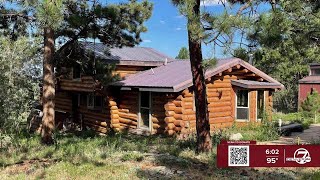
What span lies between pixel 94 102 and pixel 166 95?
6.52m

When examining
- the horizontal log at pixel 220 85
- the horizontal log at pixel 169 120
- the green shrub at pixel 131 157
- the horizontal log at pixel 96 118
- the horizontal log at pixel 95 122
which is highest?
the horizontal log at pixel 220 85

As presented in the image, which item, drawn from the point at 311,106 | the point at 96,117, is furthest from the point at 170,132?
the point at 311,106

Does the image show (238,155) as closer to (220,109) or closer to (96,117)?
(220,109)

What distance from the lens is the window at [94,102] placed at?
22.6 metres

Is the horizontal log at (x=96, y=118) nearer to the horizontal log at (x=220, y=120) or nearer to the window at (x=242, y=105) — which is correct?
the horizontal log at (x=220, y=120)

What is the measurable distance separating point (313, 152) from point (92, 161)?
5429 millimetres

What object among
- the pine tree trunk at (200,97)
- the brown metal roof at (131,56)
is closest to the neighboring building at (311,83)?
the brown metal roof at (131,56)

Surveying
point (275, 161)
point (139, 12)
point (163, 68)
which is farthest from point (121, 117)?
point (275, 161)

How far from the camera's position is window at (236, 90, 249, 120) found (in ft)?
66.9

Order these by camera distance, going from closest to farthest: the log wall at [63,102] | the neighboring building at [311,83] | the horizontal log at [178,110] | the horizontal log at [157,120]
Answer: the horizontal log at [178,110] → the horizontal log at [157,120] → the log wall at [63,102] → the neighboring building at [311,83]

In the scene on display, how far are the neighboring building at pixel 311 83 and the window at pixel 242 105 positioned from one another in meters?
17.5

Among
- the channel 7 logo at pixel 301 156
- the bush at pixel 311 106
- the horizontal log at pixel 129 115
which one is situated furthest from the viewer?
the bush at pixel 311 106

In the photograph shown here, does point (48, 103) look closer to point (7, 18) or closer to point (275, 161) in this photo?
point (7, 18)

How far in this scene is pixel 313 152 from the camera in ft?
19.1
